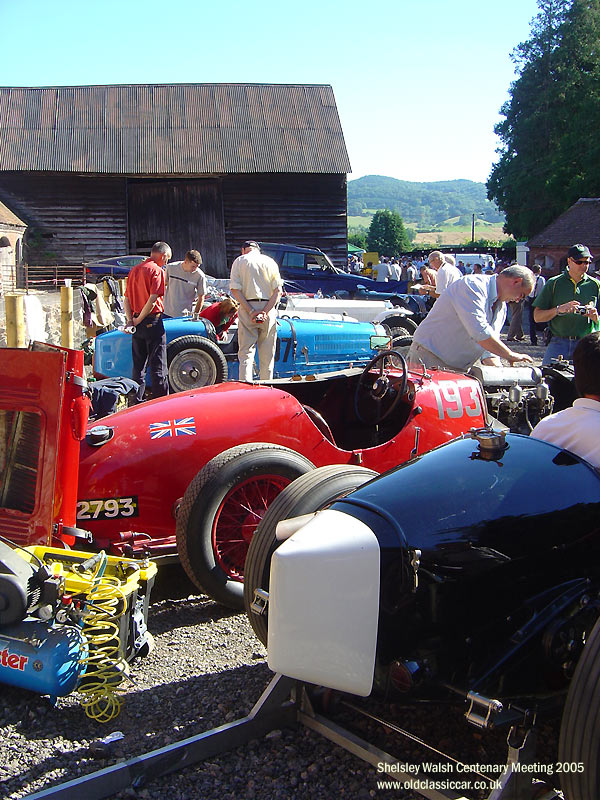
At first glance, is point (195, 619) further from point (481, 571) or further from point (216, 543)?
point (481, 571)

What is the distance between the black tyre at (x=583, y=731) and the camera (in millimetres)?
2221

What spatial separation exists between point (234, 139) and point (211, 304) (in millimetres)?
17765

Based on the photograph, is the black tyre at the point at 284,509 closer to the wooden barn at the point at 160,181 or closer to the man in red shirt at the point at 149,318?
the man in red shirt at the point at 149,318

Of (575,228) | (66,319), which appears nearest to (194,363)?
(66,319)

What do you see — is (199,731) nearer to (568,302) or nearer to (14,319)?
(568,302)

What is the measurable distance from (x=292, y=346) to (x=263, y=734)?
683cm

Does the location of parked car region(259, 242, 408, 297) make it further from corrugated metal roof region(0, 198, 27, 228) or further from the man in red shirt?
corrugated metal roof region(0, 198, 27, 228)

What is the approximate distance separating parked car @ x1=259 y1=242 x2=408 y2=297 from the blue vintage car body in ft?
24.2

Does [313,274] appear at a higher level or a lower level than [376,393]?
higher

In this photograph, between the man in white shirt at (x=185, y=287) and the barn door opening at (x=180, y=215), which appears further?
the barn door opening at (x=180, y=215)

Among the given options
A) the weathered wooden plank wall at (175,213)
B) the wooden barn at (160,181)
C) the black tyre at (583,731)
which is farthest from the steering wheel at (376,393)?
the wooden barn at (160,181)

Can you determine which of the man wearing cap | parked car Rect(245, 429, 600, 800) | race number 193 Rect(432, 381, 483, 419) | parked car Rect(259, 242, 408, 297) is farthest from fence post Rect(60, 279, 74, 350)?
parked car Rect(259, 242, 408, 297)

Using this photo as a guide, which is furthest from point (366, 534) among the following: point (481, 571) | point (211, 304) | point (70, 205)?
point (70, 205)

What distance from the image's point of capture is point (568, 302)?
258 inches
